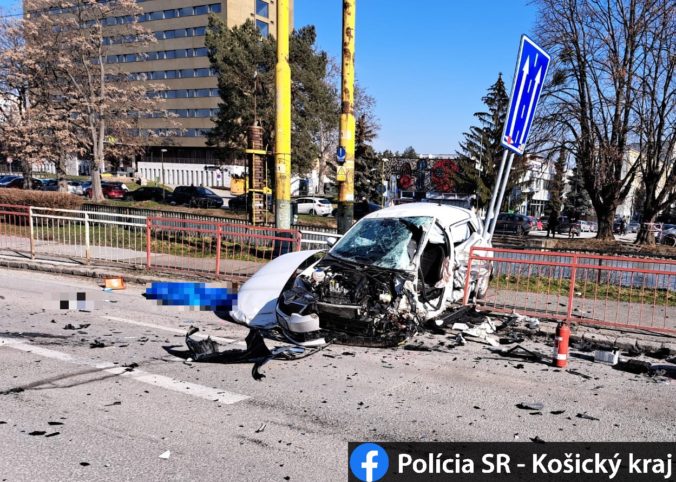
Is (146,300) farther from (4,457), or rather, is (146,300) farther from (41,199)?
(41,199)

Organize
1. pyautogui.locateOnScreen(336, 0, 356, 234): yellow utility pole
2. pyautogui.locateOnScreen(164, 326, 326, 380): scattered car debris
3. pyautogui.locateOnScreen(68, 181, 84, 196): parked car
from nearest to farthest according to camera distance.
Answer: pyautogui.locateOnScreen(164, 326, 326, 380): scattered car debris
pyautogui.locateOnScreen(336, 0, 356, 234): yellow utility pole
pyautogui.locateOnScreen(68, 181, 84, 196): parked car

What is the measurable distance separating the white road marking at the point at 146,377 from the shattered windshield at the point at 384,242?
287 centimetres

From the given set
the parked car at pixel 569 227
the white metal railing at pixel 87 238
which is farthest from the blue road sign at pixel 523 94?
the parked car at pixel 569 227

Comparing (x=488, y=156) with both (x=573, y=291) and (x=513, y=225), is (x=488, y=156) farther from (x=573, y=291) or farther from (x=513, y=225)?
(x=573, y=291)

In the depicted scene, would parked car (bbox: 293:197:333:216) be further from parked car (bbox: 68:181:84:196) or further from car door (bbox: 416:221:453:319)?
car door (bbox: 416:221:453:319)

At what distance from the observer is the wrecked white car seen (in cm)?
621

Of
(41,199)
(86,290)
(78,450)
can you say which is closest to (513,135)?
(78,450)

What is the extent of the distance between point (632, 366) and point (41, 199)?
1932 cm

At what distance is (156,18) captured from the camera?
69.5m

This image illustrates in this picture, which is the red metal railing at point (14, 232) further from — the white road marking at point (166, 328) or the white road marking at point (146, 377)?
the white road marking at point (146, 377)

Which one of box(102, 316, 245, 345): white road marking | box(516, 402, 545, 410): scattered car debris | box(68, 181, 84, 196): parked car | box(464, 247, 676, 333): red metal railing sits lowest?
box(102, 316, 245, 345): white road marking

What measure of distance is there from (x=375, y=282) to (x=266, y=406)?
7.93ft

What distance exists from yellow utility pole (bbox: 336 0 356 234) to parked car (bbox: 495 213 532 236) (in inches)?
1050

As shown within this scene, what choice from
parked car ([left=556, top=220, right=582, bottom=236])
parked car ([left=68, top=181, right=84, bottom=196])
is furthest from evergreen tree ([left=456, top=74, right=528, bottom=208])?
parked car ([left=68, top=181, right=84, bottom=196])
